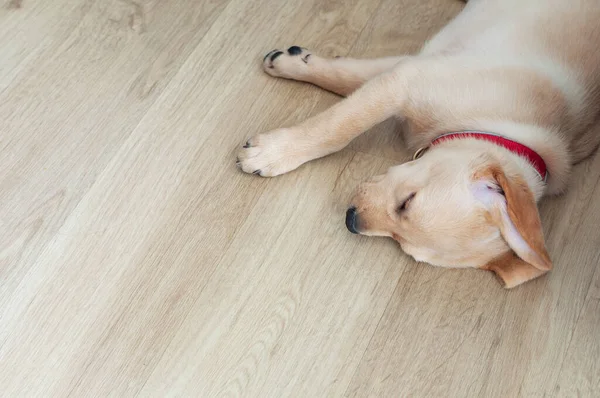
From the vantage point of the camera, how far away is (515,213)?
5.12 feet

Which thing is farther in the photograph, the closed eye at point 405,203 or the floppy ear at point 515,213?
the closed eye at point 405,203

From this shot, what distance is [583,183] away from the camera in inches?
82.5

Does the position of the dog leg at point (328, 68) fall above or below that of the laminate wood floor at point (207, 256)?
above

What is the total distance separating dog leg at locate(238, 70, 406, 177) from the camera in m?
1.94

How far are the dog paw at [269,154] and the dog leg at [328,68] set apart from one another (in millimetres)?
249

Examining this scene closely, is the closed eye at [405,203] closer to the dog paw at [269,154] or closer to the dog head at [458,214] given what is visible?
the dog head at [458,214]

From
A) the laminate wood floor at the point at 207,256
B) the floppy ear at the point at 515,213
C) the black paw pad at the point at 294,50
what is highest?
the black paw pad at the point at 294,50

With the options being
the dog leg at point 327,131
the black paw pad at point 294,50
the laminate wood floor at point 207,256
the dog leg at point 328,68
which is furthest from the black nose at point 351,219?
the black paw pad at point 294,50

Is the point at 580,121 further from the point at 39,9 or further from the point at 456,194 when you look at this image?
the point at 39,9

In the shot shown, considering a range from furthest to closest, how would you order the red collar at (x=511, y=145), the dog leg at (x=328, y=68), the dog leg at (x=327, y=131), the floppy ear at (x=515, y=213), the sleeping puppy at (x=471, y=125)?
the dog leg at (x=328, y=68)
the dog leg at (x=327, y=131)
the red collar at (x=511, y=145)
the sleeping puppy at (x=471, y=125)
the floppy ear at (x=515, y=213)

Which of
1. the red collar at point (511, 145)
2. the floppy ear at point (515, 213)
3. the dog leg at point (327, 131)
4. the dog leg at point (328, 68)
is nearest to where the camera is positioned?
the floppy ear at point (515, 213)

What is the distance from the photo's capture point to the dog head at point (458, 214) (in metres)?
1.60

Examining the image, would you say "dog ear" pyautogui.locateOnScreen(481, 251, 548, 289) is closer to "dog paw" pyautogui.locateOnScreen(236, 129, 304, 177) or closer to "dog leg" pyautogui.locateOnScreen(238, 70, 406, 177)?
"dog leg" pyautogui.locateOnScreen(238, 70, 406, 177)

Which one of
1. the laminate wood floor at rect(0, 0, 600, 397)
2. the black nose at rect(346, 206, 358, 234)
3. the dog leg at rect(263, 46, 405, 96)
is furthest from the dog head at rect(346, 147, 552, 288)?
the dog leg at rect(263, 46, 405, 96)
